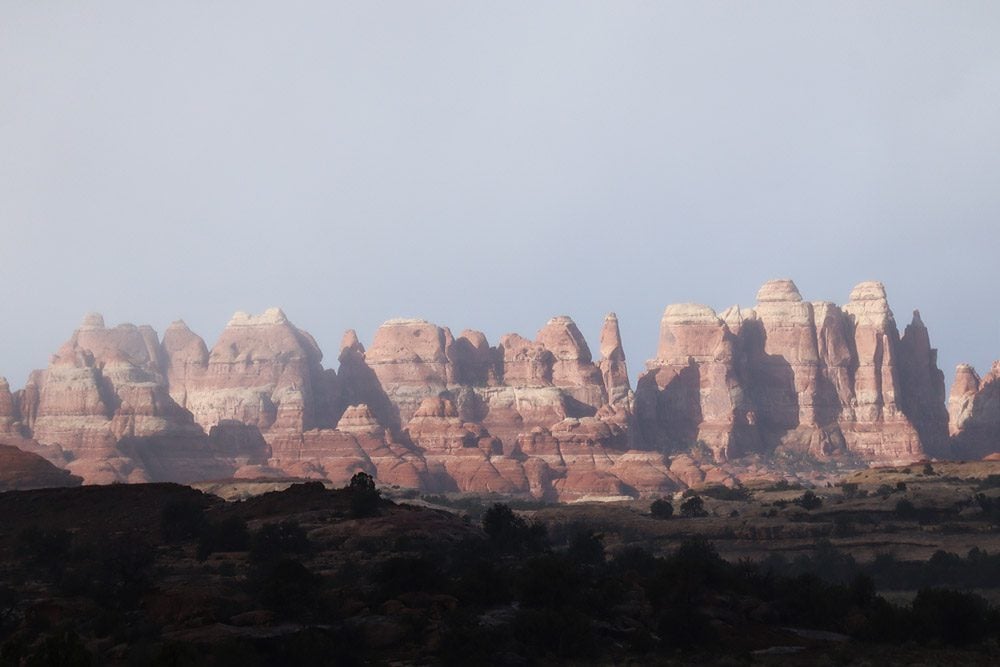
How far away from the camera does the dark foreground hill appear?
36.8 m

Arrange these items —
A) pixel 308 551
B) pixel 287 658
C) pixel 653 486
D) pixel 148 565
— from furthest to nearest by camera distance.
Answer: pixel 653 486
pixel 308 551
pixel 148 565
pixel 287 658

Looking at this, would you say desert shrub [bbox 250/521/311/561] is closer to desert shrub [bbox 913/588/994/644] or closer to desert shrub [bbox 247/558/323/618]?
desert shrub [bbox 247/558/323/618]

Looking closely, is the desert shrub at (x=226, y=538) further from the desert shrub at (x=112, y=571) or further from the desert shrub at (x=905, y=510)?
the desert shrub at (x=905, y=510)

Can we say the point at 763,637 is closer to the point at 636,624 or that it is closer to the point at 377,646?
the point at 636,624

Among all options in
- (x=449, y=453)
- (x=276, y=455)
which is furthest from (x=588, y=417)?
(x=276, y=455)

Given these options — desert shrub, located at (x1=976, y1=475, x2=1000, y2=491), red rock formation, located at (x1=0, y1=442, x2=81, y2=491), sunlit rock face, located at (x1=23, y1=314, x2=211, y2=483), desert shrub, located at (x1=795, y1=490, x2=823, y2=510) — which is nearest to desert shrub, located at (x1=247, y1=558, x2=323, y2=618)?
desert shrub, located at (x1=795, y1=490, x2=823, y2=510)

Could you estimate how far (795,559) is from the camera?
73562 mm

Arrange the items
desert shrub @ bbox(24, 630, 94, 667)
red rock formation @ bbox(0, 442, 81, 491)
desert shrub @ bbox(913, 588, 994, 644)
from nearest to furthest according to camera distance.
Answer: desert shrub @ bbox(24, 630, 94, 667), desert shrub @ bbox(913, 588, 994, 644), red rock formation @ bbox(0, 442, 81, 491)

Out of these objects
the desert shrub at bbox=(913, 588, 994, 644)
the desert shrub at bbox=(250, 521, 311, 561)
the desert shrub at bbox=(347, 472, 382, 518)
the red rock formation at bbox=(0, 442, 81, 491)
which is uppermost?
the red rock formation at bbox=(0, 442, 81, 491)

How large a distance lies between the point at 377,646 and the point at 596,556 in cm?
2146

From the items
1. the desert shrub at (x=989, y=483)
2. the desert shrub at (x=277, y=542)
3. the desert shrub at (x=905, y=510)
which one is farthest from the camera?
the desert shrub at (x=989, y=483)

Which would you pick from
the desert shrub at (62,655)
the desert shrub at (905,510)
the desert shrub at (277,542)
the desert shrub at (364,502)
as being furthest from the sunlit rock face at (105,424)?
the desert shrub at (62,655)

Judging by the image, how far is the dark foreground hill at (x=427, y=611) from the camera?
121 ft

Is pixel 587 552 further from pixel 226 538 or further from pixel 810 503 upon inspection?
pixel 810 503
